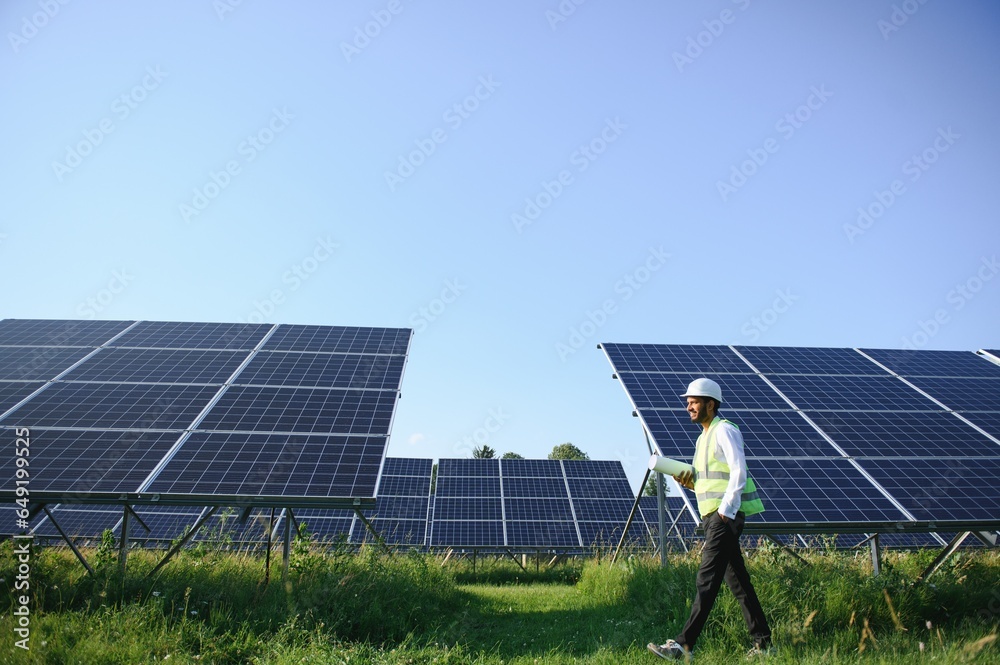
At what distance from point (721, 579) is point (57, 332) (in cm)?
1571

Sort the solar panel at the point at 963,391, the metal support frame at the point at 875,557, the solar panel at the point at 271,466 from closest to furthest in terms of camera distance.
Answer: the solar panel at the point at 271,466, the metal support frame at the point at 875,557, the solar panel at the point at 963,391

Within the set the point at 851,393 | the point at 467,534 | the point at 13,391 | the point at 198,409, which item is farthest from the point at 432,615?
the point at 851,393

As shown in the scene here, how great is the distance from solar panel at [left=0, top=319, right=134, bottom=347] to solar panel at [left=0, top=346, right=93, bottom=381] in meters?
0.40

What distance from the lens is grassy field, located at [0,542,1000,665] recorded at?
5602 millimetres

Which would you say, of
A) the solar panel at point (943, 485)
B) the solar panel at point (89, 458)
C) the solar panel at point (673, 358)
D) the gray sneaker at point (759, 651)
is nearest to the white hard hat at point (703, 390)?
the gray sneaker at point (759, 651)

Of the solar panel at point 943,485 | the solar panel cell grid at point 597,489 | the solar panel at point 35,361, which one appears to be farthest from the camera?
the solar panel cell grid at point 597,489

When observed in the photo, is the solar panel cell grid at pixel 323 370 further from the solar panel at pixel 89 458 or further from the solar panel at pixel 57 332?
the solar panel at pixel 57 332

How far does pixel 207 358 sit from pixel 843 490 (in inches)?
489

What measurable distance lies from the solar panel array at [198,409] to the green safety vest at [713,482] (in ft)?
14.6

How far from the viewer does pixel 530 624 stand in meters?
7.89

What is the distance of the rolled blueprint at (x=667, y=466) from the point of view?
6.32 metres

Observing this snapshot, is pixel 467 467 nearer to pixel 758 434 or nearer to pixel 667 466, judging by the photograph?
pixel 758 434

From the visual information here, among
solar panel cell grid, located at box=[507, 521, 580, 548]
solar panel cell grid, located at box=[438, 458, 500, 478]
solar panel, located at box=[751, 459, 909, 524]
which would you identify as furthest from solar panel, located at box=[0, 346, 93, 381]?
solar panel, located at box=[751, 459, 909, 524]

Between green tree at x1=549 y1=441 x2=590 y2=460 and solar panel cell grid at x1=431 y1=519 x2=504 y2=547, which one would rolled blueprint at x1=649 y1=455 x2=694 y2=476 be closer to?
solar panel cell grid at x1=431 y1=519 x2=504 y2=547
